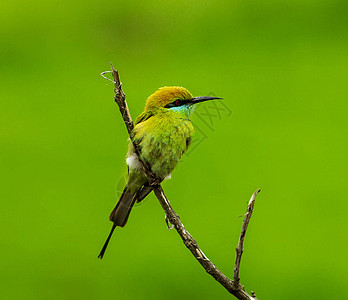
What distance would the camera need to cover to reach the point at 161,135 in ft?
4.26

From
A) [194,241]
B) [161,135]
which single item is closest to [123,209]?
[161,135]

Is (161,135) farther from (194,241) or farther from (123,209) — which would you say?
(194,241)

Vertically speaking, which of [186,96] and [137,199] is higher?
[186,96]

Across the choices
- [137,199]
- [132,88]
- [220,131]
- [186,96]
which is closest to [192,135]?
[186,96]

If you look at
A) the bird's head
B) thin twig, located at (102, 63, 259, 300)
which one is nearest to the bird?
the bird's head

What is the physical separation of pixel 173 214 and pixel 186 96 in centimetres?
38

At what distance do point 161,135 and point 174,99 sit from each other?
0.09m

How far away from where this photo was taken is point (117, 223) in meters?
1.32

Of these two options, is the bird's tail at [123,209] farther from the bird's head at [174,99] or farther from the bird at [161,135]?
the bird's head at [174,99]

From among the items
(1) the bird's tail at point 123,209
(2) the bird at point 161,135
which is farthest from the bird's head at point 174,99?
(1) the bird's tail at point 123,209

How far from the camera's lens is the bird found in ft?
4.22

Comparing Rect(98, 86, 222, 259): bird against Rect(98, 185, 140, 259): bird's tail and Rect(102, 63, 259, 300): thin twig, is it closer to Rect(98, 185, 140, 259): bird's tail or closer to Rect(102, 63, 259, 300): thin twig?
Rect(98, 185, 140, 259): bird's tail

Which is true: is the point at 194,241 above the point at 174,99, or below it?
below

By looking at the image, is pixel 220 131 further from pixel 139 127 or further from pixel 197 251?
pixel 197 251
